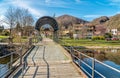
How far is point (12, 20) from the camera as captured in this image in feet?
242

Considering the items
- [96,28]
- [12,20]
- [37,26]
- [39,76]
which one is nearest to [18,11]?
[12,20]

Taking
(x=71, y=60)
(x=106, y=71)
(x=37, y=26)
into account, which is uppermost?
(x=37, y=26)

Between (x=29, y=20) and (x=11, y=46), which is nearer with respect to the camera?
(x=11, y=46)

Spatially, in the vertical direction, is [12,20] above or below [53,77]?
above

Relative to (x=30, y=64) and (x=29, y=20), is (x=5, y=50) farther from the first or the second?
(x=29, y=20)

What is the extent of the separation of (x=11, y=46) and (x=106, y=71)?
1086 inches

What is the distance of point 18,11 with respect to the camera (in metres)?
77.6

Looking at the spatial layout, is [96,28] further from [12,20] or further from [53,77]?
[53,77]

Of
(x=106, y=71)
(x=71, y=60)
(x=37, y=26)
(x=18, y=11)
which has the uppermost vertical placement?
(x=18, y=11)

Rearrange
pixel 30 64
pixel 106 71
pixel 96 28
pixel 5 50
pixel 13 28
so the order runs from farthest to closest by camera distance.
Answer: pixel 96 28
pixel 13 28
pixel 5 50
pixel 106 71
pixel 30 64

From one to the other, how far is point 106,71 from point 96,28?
16158 centimetres

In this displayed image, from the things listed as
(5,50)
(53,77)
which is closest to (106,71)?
(53,77)

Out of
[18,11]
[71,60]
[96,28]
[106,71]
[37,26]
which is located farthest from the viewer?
[96,28]

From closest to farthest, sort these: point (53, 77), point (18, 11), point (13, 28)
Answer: point (53, 77) → point (13, 28) → point (18, 11)
